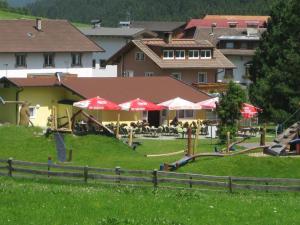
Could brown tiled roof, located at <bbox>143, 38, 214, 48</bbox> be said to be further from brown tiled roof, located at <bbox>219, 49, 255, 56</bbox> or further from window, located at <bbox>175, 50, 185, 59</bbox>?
brown tiled roof, located at <bbox>219, 49, 255, 56</bbox>

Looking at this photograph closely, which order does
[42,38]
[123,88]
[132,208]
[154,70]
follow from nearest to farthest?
[132,208], [123,88], [42,38], [154,70]

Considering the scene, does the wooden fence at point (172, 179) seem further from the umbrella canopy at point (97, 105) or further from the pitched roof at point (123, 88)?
the pitched roof at point (123, 88)

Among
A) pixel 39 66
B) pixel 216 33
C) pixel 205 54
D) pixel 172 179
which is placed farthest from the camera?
pixel 216 33

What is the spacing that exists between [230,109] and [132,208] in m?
29.8

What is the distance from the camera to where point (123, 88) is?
62.7 metres

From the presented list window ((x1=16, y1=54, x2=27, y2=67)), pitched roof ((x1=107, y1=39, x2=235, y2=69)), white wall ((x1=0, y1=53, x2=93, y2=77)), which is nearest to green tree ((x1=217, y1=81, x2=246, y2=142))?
pitched roof ((x1=107, y1=39, x2=235, y2=69))

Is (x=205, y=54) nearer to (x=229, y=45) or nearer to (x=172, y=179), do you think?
(x=229, y=45)

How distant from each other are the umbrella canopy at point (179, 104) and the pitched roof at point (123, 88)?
10.9ft

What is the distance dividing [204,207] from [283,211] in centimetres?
199

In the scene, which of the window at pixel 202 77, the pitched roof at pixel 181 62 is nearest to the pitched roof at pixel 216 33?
the pitched roof at pixel 181 62

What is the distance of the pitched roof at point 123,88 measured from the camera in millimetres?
60625

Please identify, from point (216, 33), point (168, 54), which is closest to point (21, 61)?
point (168, 54)

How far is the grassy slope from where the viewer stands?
32094 millimetres

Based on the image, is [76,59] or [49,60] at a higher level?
[76,59]
